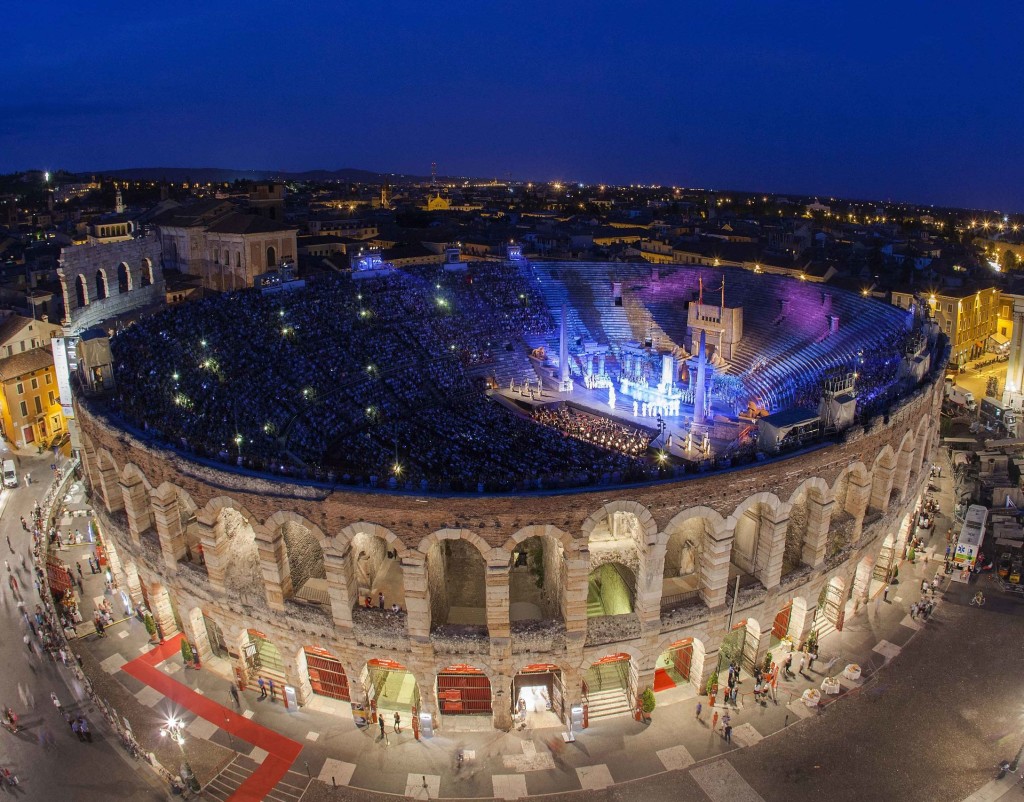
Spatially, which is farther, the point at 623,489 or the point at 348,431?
the point at 348,431

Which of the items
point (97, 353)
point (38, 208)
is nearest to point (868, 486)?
point (97, 353)

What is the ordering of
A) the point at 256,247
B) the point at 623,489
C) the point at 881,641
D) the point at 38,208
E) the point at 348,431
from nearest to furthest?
the point at 623,489, the point at 881,641, the point at 348,431, the point at 256,247, the point at 38,208

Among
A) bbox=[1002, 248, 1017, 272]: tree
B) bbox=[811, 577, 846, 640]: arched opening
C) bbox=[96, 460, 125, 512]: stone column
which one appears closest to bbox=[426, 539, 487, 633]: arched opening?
bbox=[811, 577, 846, 640]: arched opening

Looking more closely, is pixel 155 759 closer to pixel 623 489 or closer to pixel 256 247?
pixel 623 489

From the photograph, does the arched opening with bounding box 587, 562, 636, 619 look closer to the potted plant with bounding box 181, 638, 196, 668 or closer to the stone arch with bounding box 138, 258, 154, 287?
the potted plant with bounding box 181, 638, 196, 668

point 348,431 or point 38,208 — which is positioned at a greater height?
point 38,208

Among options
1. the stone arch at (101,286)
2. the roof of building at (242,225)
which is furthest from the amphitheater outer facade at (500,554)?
the roof of building at (242,225)

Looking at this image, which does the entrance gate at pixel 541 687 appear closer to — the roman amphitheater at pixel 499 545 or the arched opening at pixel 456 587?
the roman amphitheater at pixel 499 545
